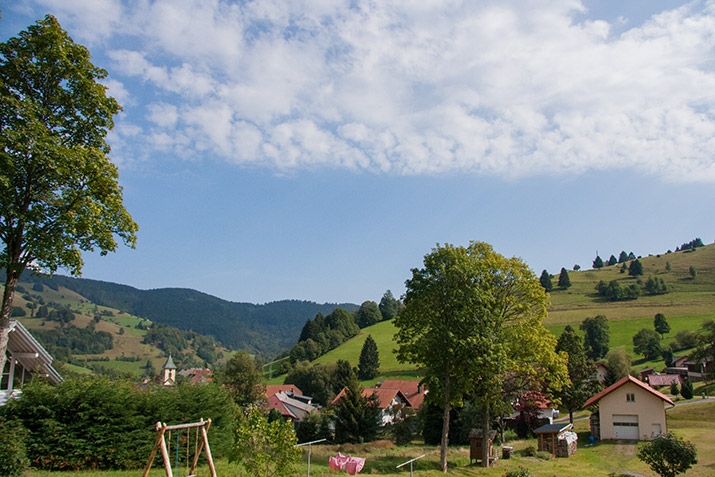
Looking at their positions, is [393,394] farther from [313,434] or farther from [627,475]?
[627,475]

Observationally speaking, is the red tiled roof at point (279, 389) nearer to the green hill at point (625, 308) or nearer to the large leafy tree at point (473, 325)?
the green hill at point (625, 308)

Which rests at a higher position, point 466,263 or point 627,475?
point 466,263

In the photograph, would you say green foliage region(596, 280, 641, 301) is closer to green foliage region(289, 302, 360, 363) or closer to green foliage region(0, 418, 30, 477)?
green foliage region(289, 302, 360, 363)

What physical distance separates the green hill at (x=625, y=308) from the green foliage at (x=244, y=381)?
4275 centimetres

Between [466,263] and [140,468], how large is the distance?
70.3 feet

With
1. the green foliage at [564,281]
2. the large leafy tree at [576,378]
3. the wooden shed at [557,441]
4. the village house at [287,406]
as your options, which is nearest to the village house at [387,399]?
the village house at [287,406]

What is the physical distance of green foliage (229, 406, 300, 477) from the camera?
1505 cm

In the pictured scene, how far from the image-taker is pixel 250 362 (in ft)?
224

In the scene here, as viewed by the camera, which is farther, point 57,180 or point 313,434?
point 313,434

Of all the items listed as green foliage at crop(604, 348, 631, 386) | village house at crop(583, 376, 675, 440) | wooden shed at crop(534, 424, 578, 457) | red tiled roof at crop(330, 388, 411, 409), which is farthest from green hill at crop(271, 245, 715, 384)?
wooden shed at crop(534, 424, 578, 457)

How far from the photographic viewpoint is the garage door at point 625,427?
4169cm

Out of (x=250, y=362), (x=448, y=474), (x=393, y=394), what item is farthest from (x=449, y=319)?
(x=393, y=394)

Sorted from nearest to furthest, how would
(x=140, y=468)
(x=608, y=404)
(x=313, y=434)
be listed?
(x=140, y=468) < (x=608, y=404) < (x=313, y=434)

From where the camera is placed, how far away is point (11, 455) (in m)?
14.7
